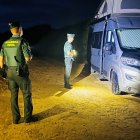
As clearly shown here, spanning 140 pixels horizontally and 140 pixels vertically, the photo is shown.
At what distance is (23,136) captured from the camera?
665cm

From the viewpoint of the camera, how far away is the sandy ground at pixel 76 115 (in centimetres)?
675

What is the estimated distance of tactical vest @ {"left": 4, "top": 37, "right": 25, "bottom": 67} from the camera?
7.03 metres

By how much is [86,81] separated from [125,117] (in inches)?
234

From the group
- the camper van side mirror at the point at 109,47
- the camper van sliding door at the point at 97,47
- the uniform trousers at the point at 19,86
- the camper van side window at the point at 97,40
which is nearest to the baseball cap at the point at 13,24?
the uniform trousers at the point at 19,86

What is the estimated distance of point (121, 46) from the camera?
10117 mm

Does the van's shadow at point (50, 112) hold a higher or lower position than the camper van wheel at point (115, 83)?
lower

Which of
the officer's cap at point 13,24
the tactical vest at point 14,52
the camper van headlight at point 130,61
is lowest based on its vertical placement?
the camper van headlight at point 130,61

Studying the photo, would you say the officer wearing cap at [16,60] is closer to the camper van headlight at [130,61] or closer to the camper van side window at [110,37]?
the camper van headlight at [130,61]

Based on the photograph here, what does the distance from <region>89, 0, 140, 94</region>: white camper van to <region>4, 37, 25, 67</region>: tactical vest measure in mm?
Result: 3707

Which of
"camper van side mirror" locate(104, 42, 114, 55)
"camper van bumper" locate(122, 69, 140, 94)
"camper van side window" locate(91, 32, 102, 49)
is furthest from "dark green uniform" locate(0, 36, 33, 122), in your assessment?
"camper van side window" locate(91, 32, 102, 49)

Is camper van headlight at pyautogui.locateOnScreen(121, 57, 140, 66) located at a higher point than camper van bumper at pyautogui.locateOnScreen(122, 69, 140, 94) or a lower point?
higher

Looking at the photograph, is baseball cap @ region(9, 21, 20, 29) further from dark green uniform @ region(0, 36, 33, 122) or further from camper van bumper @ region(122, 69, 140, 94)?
camper van bumper @ region(122, 69, 140, 94)

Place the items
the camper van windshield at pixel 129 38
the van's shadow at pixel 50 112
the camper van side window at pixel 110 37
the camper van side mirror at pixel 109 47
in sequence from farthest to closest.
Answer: the camper van side window at pixel 110 37, the camper van side mirror at pixel 109 47, the camper van windshield at pixel 129 38, the van's shadow at pixel 50 112

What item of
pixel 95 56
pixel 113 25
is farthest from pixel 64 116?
pixel 95 56
